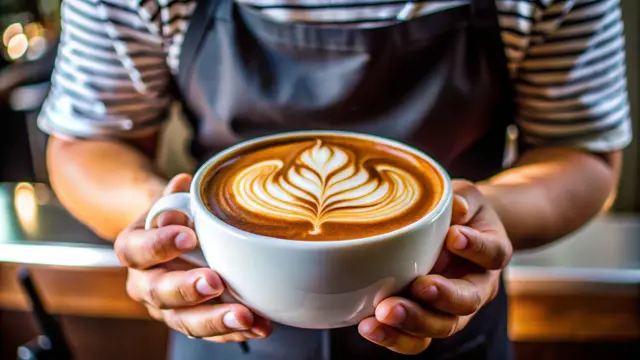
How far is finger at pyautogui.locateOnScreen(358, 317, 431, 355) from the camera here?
0.38 metres

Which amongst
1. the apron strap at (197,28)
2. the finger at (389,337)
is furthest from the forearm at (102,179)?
the finger at (389,337)

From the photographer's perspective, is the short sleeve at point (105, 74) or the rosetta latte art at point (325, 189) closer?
the rosetta latte art at point (325, 189)

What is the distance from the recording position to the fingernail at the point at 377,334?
38 centimetres

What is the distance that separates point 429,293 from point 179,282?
0.53ft

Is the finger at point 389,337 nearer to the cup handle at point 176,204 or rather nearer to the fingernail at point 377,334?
the fingernail at point 377,334

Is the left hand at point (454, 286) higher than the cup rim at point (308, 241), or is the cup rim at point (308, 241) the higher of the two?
the cup rim at point (308, 241)

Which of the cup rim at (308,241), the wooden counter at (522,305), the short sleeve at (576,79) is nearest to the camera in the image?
the cup rim at (308,241)

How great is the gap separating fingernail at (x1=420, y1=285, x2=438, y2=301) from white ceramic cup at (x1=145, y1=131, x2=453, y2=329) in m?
0.01

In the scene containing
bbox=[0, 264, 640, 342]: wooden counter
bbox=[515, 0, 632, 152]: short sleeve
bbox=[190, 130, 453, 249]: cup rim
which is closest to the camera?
bbox=[190, 130, 453, 249]: cup rim

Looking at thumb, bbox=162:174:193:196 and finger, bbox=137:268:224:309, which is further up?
thumb, bbox=162:174:193:196

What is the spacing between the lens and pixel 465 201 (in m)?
0.42

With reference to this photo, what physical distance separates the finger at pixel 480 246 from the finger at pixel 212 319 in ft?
0.46

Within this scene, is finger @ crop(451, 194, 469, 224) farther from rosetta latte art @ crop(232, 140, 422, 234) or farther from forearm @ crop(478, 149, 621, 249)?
forearm @ crop(478, 149, 621, 249)

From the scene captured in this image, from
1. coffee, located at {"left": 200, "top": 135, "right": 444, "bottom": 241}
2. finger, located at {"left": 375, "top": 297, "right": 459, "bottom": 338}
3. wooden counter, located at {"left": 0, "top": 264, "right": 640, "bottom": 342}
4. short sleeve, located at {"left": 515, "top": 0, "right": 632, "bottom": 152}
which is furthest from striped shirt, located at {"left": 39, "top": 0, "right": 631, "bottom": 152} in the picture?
wooden counter, located at {"left": 0, "top": 264, "right": 640, "bottom": 342}
